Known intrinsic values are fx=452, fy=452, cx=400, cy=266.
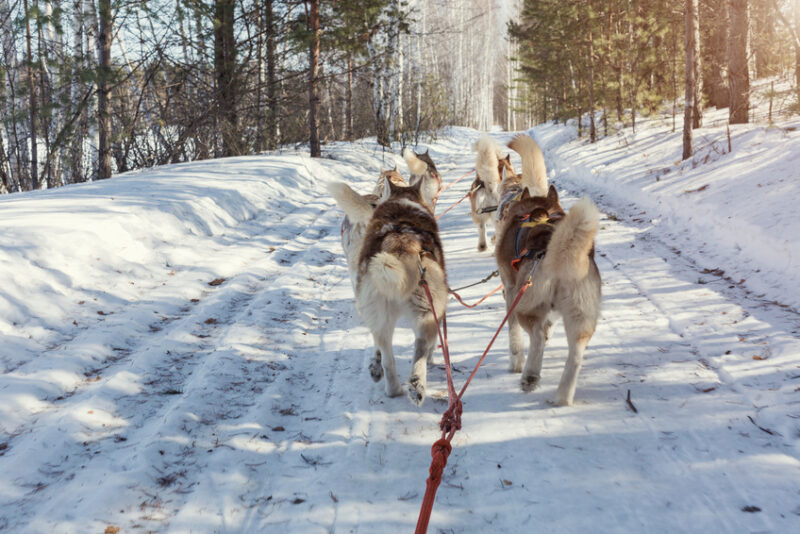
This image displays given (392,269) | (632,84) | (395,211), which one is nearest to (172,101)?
(395,211)

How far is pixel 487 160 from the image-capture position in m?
6.94

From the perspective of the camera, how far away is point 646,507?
217 cm

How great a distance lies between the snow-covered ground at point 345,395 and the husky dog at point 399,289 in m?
0.34

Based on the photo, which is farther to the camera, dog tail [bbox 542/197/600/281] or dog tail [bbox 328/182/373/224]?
dog tail [bbox 328/182/373/224]

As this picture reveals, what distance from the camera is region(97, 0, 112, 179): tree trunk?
9.51 m

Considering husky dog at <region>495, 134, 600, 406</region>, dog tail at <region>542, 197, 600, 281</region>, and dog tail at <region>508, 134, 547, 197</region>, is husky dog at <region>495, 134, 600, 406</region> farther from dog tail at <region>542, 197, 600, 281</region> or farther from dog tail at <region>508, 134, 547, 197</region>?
dog tail at <region>508, 134, 547, 197</region>

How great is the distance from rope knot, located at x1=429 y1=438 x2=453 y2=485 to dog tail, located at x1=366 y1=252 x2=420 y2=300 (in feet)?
3.40

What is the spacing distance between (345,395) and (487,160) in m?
4.78

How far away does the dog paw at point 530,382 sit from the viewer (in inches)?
122

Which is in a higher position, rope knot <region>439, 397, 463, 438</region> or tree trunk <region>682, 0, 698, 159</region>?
tree trunk <region>682, 0, 698, 159</region>

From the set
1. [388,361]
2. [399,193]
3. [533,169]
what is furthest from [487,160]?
[388,361]

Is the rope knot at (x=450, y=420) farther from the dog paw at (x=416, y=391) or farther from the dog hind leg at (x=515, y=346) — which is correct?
the dog hind leg at (x=515, y=346)

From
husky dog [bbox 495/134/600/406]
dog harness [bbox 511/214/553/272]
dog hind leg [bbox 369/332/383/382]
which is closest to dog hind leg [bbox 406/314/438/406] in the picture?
dog hind leg [bbox 369/332/383/382]

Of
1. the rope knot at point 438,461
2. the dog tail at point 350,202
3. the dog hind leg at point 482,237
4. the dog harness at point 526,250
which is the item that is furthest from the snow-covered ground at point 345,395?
the dog tail at point 350,202
